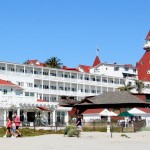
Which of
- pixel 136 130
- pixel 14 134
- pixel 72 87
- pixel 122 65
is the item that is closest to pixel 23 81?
pixel 72 87

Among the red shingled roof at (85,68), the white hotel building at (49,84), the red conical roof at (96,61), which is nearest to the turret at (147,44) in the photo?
the white hotel building at (49,84)

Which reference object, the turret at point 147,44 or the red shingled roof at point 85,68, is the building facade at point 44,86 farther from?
the turret at point 147,44

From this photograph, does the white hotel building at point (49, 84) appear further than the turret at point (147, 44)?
No

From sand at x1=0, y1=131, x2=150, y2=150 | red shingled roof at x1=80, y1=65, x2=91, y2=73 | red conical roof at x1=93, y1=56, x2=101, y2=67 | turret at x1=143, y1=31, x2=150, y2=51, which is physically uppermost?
turret at x1=143, y1=31, x2=150, y2=51

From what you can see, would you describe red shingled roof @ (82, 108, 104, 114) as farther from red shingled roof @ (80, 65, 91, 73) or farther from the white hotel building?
red shingled roof @ (80, 65, 91, 73)

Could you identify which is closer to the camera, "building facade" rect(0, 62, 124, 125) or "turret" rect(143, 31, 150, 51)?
"building facade" rect(0, 62, 124, 125)

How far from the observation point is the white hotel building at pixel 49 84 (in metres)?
65.9

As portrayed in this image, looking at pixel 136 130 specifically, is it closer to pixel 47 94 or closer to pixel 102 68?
pixel 47 94

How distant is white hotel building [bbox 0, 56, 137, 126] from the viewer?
65.9m

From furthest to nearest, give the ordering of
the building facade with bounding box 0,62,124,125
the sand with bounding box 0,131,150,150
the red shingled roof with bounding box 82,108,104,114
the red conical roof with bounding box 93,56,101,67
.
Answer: the red conical roof with bounding box 93,56,101,67 → the building facade with bounding box 0,62,124,125 → the red shingled roof with bounding box 82,108,104,114 → the sand with bounding box 0,131,150,150

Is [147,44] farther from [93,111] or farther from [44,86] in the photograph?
[93,111]

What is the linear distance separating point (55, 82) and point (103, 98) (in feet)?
129

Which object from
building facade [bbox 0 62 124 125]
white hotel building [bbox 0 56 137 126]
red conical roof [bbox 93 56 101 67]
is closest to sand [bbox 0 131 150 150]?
white hotel building [bbox 0 56 137 126]

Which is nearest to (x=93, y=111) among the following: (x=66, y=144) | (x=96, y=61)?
(x=66, y=144)
